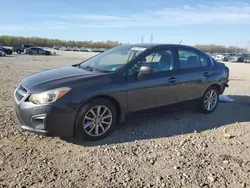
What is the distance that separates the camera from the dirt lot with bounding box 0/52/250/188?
324 cm

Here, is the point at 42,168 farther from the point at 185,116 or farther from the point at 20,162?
the point at 185,116

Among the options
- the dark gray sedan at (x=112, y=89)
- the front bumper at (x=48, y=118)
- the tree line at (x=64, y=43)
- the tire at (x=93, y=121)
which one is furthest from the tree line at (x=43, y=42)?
the tire at (x=93, y=121)

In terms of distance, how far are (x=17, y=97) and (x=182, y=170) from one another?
2761mm

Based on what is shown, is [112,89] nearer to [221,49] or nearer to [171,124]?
[171,124]

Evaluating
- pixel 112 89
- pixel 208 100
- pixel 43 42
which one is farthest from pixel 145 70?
pixel 43 42

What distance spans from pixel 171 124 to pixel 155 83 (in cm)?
95

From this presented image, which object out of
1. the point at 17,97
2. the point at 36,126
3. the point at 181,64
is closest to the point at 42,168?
the point at 36,126

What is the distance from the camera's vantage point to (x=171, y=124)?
5.34 metres

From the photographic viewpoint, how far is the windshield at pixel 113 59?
4.93 metres

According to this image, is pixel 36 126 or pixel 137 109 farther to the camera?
pixel 137 109

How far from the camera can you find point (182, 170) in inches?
140

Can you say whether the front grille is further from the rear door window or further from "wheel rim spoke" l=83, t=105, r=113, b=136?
the rear door window

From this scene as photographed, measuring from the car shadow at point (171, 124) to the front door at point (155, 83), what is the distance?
29 centimetres

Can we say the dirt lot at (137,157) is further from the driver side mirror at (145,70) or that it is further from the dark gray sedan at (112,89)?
the driver side mirror at (145,70)
